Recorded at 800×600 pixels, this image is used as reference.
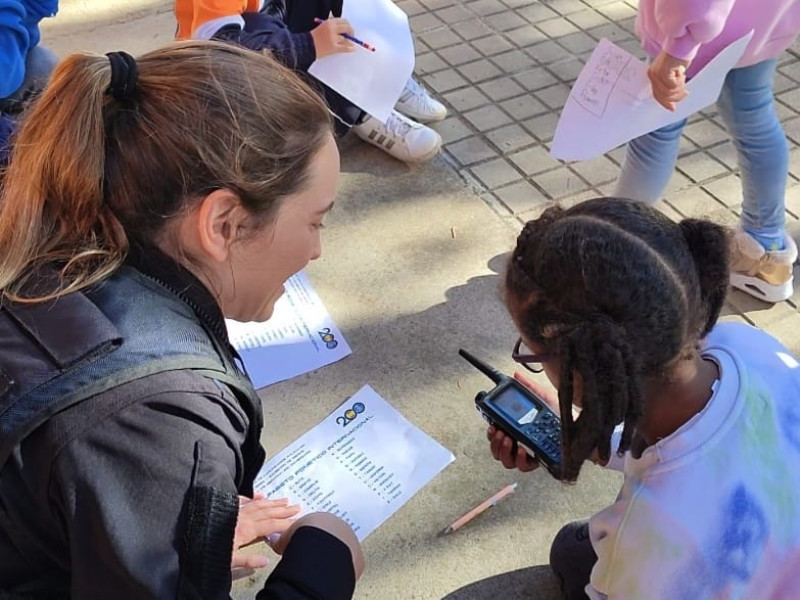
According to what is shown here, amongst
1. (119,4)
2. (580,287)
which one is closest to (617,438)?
(580,287)

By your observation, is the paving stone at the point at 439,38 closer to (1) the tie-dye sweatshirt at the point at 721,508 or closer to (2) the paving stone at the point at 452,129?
(2) the paving stone at the point at 452,129

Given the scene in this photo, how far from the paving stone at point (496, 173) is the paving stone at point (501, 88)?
14.6 inches

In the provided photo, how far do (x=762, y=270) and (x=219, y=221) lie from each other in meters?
1.59

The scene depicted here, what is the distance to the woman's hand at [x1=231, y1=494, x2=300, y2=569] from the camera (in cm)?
151

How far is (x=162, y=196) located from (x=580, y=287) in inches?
21.5

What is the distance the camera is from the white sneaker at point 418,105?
289 centimetres

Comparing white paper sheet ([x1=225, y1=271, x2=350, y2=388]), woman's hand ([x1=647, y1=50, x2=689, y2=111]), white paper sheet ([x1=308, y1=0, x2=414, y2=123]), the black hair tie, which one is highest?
the black hair tie

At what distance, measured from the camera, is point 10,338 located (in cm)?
105

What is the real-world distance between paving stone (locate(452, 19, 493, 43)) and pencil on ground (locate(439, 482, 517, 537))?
201cm

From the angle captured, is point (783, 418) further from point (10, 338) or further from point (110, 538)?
point (10, 338)

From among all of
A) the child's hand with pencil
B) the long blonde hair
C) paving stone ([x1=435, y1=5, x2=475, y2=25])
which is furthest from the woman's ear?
paving stone ([x1=435, y1=5, x2=475, y2=25])

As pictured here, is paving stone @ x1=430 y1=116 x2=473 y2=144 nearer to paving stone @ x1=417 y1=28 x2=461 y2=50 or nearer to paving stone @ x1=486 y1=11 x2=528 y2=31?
paving stone @ x1=417 y1=28 x2=461 y2=50

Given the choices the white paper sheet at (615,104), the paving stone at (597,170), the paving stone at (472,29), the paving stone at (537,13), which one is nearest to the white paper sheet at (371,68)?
the white paper sheet at (615,104)

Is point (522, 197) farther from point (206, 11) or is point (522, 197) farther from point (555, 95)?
point (206, 11)
